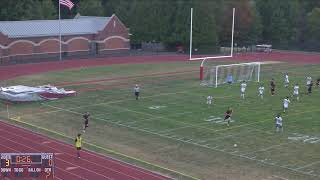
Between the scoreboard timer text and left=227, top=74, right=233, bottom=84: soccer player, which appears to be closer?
the scoreboard timer text

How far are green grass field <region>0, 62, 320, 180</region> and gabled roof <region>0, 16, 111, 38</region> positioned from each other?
19019mm

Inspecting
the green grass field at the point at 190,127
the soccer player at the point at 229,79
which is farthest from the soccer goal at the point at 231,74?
the green grass field at the point at 190,127

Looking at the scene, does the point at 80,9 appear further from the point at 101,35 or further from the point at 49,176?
the point at 49,176

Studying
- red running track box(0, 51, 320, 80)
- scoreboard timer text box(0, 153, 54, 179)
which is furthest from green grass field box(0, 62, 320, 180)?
red running track box(0, 51, 320, 80)

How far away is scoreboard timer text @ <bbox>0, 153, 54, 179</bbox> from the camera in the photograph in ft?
66.1

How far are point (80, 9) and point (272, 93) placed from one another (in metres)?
55.1

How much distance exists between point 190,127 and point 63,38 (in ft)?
142

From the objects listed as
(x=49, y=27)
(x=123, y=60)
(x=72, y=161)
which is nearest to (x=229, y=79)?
(x=123, y=60)

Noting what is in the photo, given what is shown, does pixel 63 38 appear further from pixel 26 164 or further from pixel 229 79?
pixel 26 164

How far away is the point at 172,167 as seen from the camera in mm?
23828

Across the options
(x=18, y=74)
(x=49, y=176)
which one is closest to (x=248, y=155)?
(x=49, y=176)

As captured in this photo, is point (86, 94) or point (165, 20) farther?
point (165, 20)

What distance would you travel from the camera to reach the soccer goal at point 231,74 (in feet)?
157

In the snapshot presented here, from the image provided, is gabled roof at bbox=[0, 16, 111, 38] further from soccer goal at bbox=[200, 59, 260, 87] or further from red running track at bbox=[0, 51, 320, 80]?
soccer goal at bbox=[200, 59, 260, 87]
